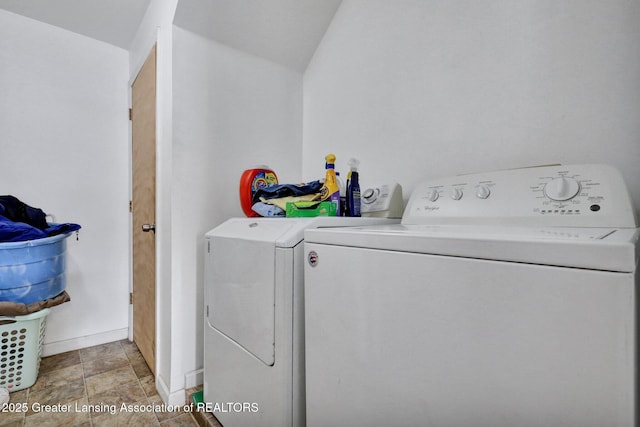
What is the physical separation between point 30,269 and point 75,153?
1013mm

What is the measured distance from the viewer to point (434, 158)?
1.33 metres

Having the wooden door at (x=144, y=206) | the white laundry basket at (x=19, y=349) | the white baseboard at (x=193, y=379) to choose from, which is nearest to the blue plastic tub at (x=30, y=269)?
the white laundry basket at (x=19, y=349)

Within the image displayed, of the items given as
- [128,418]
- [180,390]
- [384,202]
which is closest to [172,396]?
[180,390]

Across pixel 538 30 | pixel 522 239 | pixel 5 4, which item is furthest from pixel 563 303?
pixel 5 4

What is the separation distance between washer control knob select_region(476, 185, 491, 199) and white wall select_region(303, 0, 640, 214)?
266 mm

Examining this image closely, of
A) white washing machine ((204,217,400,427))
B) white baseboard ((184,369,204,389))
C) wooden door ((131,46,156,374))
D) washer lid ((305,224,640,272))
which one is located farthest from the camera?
wooden door ((131,46,156,374))

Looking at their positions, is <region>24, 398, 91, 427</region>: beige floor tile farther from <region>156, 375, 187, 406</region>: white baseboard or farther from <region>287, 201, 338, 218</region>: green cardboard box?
<region>287, 201, 338, 218</region>: green cardboard box

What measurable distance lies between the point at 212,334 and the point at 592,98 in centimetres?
172

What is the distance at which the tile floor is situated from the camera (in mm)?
1354

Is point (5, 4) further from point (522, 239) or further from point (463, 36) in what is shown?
point (522, 239)

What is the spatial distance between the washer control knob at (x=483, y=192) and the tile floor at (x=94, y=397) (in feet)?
4.64

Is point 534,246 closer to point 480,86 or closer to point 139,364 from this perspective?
point 480,86

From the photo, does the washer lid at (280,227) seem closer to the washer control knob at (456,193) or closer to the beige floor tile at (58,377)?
the washer control knob at (456,193)

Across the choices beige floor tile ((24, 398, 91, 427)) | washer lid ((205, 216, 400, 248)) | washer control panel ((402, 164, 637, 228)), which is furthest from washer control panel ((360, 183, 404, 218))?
beige floor tile ((24, 398, 91, 427))
